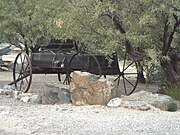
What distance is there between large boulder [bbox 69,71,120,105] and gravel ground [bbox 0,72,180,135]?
1.16 ft

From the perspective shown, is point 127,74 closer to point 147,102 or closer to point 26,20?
point 26,20

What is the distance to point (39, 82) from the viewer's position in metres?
14.7

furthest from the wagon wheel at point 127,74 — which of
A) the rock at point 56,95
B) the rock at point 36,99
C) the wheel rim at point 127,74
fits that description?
the rock at point 36,99

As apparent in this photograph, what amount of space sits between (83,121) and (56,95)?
8.23ft

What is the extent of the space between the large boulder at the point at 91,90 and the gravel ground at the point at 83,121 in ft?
1.16

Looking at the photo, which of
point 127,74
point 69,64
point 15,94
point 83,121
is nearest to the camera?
point 83,121

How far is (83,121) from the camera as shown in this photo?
7730 mm

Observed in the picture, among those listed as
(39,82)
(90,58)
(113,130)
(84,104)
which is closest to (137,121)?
(113,130)

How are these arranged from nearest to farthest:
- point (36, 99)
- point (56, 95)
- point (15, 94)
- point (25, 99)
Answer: point (56, 95), point (36, 99), point (25, 99), point (15, 94)

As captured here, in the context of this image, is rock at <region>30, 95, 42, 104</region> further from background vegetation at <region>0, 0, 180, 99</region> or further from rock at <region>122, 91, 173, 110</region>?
rock at <region>122, 91, 173, 110</region>

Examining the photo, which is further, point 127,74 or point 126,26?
point 127,74

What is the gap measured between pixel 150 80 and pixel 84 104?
420 centimetres

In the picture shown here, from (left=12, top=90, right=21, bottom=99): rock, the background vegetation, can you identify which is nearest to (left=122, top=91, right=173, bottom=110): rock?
the background vegetation

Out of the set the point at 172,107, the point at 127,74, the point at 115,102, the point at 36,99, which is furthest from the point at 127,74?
the point at 172,107
